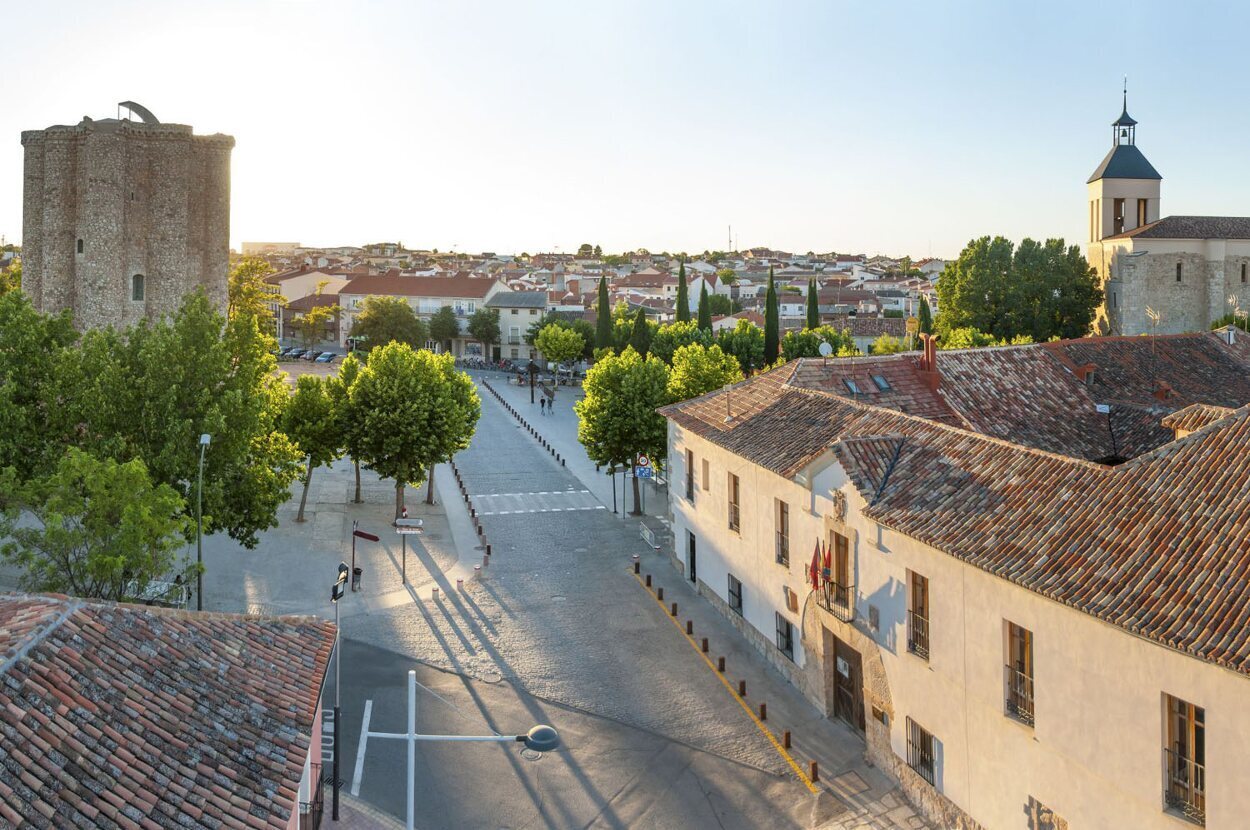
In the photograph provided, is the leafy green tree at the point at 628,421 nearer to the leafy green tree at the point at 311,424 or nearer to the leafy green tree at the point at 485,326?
the leafy green tree at the point at 311,424

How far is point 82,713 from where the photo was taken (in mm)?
11922

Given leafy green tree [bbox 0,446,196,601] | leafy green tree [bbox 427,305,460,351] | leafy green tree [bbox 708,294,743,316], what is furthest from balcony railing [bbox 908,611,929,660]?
leafy green tree [bbox 708,294,743,316]

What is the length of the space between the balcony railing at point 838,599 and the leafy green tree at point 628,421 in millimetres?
18854

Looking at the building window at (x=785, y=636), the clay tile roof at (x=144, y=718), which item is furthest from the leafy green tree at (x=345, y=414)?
the clay tile roof at (x=144, y=718)

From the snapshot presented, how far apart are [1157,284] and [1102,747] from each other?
6845cm

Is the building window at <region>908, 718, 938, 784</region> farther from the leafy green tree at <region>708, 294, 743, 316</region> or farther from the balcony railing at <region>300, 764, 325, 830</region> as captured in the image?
the leafy green tree at <region>708, 294, 743, 316</region>

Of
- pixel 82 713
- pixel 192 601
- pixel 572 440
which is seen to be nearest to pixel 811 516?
pixel 82 713

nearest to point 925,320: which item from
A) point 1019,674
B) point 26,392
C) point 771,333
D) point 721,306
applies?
point 771,333

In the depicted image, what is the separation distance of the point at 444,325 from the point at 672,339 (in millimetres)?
41441

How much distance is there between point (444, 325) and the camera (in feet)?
373

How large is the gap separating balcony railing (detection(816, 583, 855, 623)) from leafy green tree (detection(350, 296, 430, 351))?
273 feet

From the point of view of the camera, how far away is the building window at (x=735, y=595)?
27.5 meters

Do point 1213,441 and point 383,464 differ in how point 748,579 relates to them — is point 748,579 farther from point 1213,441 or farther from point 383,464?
point 383,464

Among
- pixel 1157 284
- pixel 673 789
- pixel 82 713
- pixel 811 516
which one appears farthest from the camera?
pixel 1157 284
